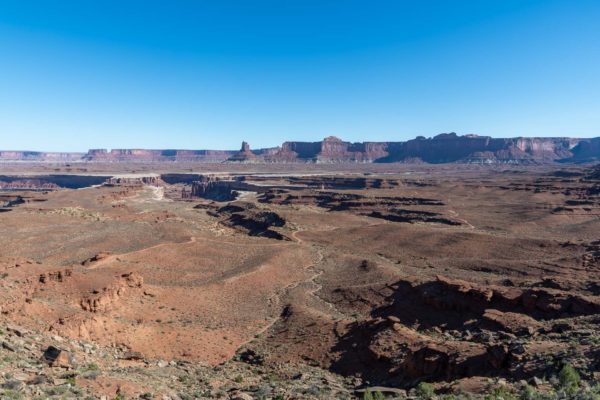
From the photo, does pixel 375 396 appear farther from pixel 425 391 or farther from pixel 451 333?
pixel 451 333

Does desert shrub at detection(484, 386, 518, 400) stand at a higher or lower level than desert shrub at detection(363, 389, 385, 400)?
higher

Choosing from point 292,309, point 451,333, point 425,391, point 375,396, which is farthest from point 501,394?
point 292,309

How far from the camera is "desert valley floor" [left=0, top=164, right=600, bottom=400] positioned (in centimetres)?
1573

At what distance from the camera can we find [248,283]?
35469 mm

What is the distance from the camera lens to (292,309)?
29.0 meters

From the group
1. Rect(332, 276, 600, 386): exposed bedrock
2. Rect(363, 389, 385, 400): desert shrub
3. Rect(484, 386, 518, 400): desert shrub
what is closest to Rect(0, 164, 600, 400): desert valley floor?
Rect(332, 276, 600, 386): exposed bedrock

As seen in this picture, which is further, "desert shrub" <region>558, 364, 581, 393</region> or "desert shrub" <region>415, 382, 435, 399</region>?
"desert shrub" <region>415, 382, 435, 399</region>

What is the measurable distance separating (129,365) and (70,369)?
386 cm

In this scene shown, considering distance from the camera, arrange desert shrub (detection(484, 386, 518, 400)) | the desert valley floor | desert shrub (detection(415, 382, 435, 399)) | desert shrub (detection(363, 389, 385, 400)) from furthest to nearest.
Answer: the desert valley floor
desert shrub (detection(363, 389, 385, 400))
desert shrub (detection(415, 382, 435, 399))
desert shrub (detection(484, 386, 518, 400))

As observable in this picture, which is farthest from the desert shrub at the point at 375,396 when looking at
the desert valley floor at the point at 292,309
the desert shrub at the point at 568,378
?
the desert shrub at the point at 568,378

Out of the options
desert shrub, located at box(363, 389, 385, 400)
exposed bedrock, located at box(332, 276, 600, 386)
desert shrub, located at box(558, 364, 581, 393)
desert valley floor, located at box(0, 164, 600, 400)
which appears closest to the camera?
desert shrub, located at box(558, 364, 581, 393)

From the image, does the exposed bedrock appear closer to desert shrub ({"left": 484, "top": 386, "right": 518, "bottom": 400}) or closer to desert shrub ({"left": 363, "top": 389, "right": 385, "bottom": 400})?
desert shrub ({"left": 484, "top": 386, "right": 518, "bottom": 400})

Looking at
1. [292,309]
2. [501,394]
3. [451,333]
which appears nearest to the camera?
[501,394]

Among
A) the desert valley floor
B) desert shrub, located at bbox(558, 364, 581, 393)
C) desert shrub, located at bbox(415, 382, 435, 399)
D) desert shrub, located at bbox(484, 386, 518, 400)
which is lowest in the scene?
the desert valley floor
